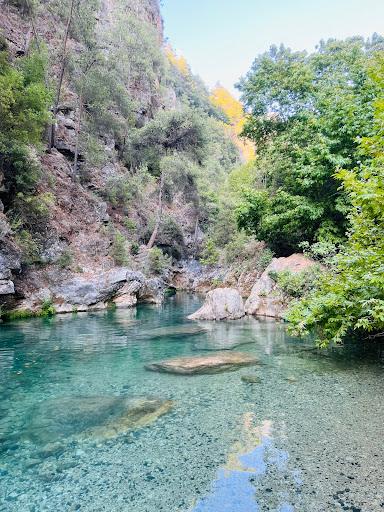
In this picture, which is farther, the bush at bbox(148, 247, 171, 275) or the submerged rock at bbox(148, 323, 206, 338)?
the bush at bbox(148, 247, 171, 275)

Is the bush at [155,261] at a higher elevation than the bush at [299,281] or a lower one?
higher

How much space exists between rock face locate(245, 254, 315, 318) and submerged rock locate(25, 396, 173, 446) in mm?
10111

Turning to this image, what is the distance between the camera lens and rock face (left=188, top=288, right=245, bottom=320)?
Result: 49.3 feet

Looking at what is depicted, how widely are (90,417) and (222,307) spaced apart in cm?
1040

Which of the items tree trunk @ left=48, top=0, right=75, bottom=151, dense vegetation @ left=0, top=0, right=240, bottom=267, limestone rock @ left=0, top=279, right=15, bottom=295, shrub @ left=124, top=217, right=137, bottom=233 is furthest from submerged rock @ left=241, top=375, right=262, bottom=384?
shrub @ left=124, top=217, right=137, bottom=233

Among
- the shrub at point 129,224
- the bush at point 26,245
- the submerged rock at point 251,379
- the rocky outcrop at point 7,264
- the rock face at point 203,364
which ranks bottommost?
the submerged rock at point 251,379

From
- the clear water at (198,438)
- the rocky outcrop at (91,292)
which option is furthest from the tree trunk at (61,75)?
the clear water at (198,438)

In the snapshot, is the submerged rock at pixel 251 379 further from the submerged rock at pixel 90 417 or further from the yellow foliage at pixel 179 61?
the yellow foliage at pixel 179 61

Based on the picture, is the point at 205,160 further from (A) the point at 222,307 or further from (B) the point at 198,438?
(B) the point at 198,438

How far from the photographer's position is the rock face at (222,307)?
49.3 ft

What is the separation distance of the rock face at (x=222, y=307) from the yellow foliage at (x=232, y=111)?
192 feet

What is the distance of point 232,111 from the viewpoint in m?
85.4

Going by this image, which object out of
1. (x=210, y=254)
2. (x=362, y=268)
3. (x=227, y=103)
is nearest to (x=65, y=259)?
(x=362, y=268)

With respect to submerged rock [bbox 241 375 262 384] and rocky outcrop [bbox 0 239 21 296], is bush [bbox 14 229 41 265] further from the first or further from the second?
submerged rock [bbox 241 375 262 384]
